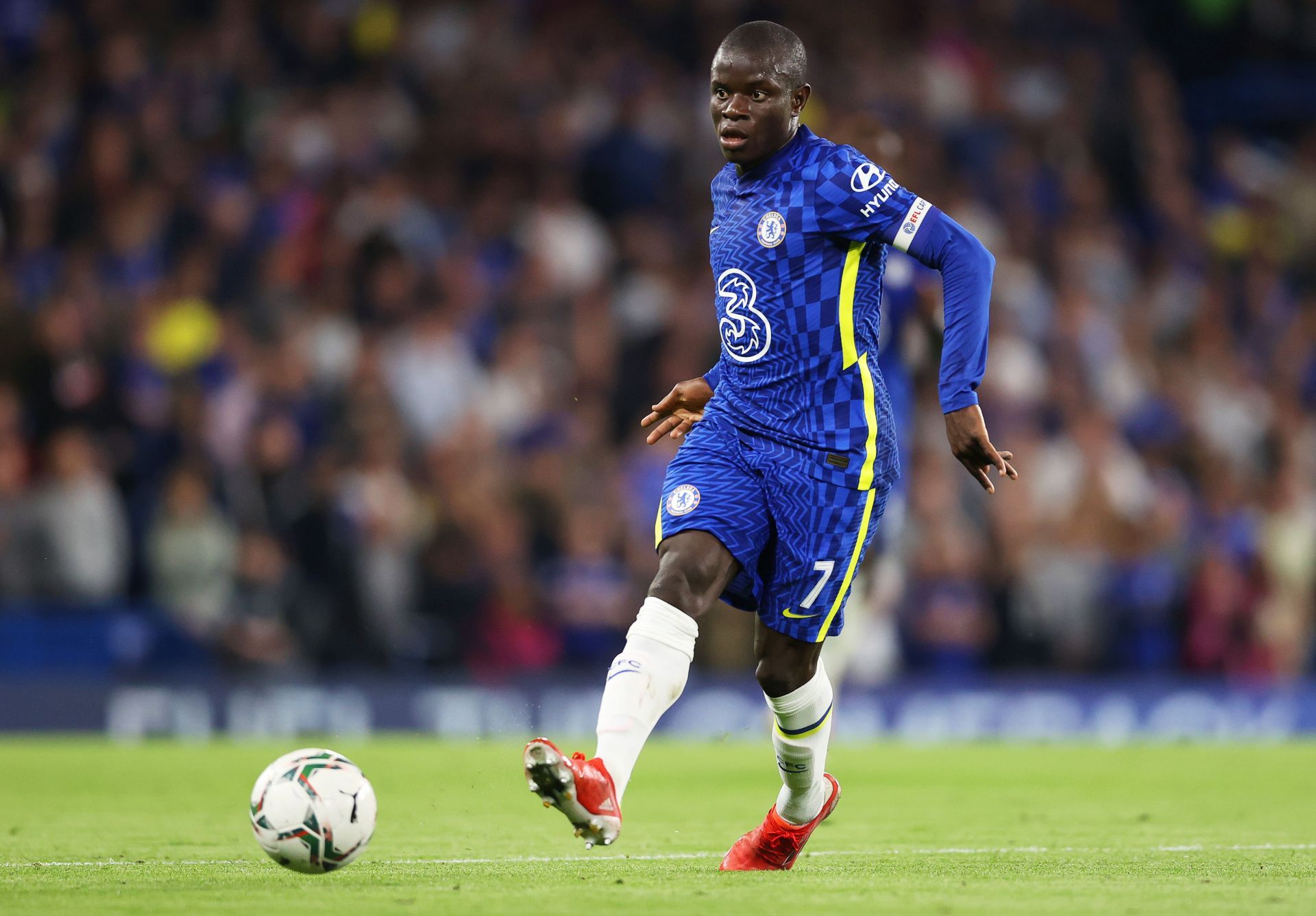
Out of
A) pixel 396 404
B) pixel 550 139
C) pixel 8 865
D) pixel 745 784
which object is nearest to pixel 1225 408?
pixel 550 139

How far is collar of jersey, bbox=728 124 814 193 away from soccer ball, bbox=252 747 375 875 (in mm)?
2148

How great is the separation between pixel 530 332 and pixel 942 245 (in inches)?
383

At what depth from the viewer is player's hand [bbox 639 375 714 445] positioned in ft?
20.0

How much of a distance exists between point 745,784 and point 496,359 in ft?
19.1

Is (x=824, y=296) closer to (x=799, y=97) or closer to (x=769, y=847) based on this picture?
(x=799, y=97)

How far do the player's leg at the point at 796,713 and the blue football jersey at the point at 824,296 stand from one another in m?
0.58

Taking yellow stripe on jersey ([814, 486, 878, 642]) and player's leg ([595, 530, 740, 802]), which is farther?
yellow stripe on jersey ([814, 486, 878, 642])

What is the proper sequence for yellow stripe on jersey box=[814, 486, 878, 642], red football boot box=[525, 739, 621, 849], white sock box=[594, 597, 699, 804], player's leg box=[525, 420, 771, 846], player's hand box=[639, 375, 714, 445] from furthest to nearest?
player's hand box=[639, 375, 714, 445] → yellow stripe on jersey box=[814, 486, 878, 642] → white sock box=[594, 597, 699, 804] → player's leg box=[525, 420, 771, 846] → red football boot box=[525, 739, 621, 849]

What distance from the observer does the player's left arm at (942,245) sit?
18.0ft

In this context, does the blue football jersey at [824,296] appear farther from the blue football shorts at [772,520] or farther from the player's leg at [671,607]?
the player's leg at [671,607]

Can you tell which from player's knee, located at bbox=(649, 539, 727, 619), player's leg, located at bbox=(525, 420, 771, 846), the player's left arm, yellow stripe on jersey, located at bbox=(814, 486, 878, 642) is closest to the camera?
player's leg, located at bbox=(525, 420, 771, 846)

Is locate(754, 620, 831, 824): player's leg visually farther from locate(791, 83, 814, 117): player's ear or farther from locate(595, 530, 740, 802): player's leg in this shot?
locate(791, 83, 814, 117): player's ear

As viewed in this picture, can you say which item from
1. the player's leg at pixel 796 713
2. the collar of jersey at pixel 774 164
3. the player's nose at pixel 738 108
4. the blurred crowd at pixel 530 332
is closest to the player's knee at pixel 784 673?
the player's leg at pixel 796 713

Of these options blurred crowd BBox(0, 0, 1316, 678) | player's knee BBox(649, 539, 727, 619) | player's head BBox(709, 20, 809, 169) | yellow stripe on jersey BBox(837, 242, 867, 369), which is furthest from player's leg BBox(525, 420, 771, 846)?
blurred crowd BBox(0, 0, 1316, 678)
